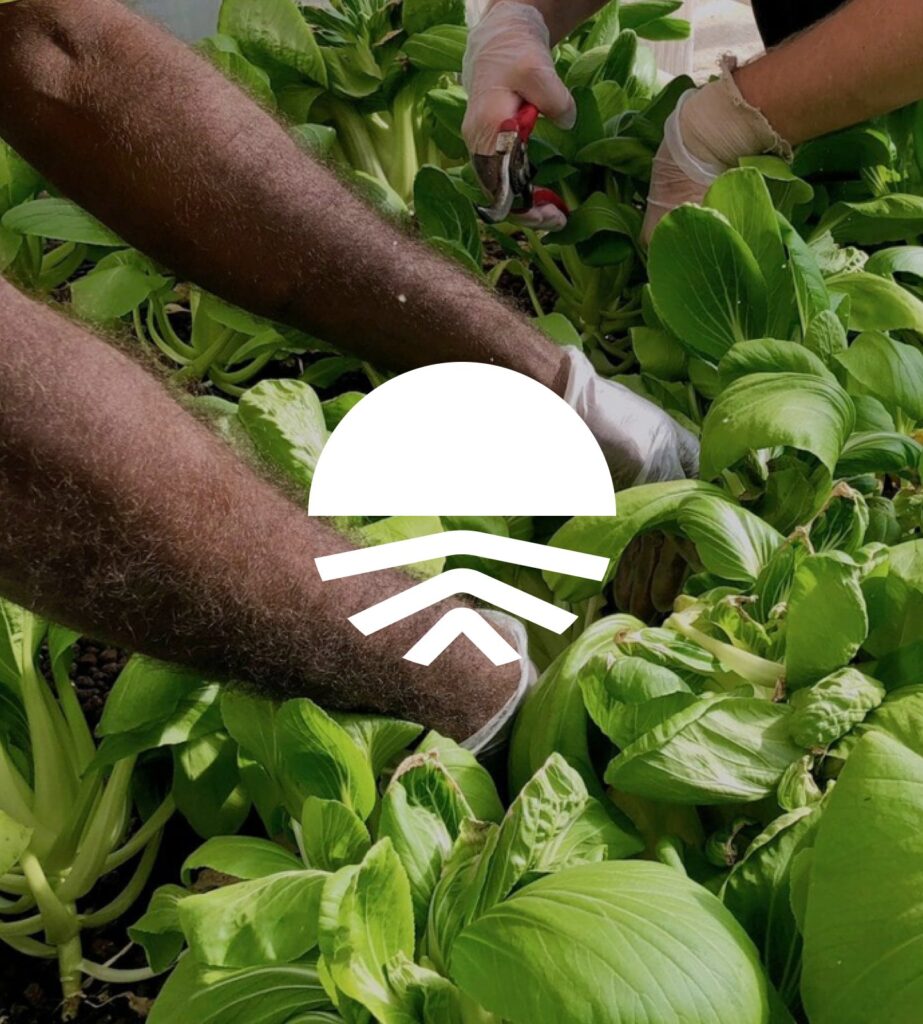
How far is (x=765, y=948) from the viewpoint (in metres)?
0.38

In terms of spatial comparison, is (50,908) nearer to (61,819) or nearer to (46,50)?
(61,819)

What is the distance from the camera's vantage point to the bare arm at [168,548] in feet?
1.27

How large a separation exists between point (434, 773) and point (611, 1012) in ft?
0.43

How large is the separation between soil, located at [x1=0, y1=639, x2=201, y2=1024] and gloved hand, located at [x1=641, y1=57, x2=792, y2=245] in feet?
1.75

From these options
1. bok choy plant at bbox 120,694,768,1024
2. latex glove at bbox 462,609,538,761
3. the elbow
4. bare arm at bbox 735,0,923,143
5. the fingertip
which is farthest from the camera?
the fingertip

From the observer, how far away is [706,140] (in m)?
0.82

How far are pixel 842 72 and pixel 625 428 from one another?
0.42 meters

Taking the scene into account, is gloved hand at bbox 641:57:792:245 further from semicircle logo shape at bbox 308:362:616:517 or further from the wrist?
semicircle logo shape at bbox 308:362:616:517

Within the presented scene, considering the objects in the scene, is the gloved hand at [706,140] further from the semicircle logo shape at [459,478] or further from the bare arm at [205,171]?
the semicircle logo shape at [459,478]

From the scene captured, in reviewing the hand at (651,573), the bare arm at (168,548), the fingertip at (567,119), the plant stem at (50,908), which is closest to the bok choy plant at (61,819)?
the plant stem at (50,908)

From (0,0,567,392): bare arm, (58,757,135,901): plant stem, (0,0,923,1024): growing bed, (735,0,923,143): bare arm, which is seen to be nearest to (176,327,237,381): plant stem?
(0,0,923,1024): growing bed

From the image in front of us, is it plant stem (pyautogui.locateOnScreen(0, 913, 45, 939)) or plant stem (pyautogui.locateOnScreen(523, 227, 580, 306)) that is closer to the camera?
plant stem (pyautogui.locateOnScreen(0, 913, 45, 939))

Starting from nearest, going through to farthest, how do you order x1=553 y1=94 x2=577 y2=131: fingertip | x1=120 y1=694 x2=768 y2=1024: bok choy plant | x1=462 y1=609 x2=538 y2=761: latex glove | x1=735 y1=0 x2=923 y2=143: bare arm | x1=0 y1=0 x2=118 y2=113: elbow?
1. x1=120 y1=694 x2=768 y2=1024: bok choy plant
2. x1=462 y1=609 x2=538 y2=761: latex glove
3. x1=0 y1=0 x2=118 y2=113: elbow
4. x1=735 y1=0 x2=923 y2=143: bare arm
5. x1=553 y1=94 x2=577 y2=131: fingertip

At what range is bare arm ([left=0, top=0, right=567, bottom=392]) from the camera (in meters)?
0.57
